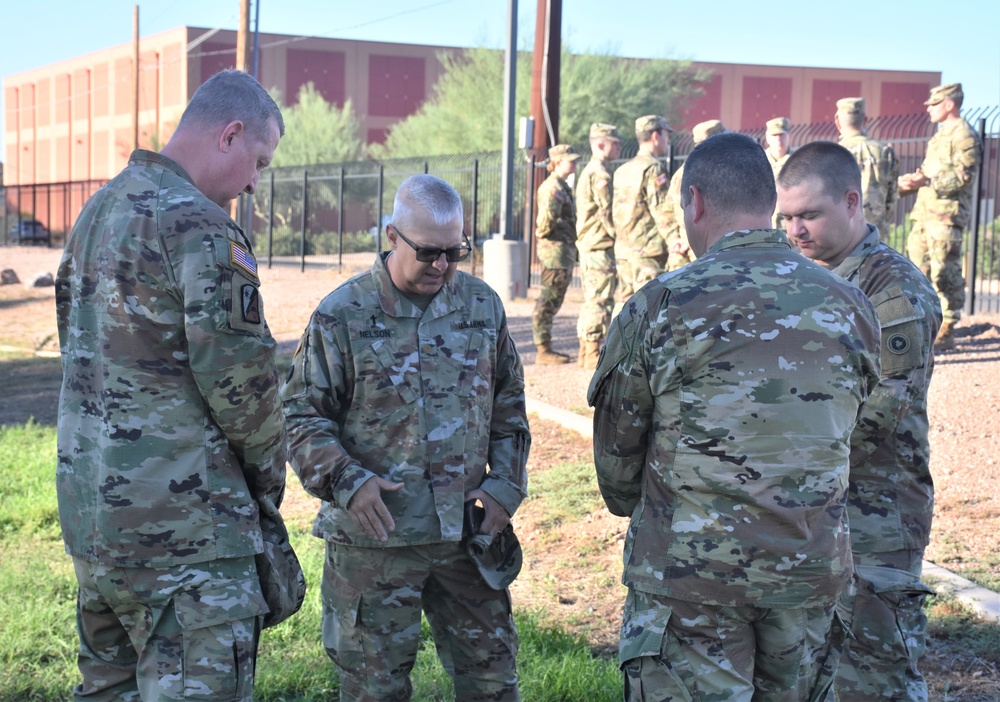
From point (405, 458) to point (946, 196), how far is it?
29.6ft

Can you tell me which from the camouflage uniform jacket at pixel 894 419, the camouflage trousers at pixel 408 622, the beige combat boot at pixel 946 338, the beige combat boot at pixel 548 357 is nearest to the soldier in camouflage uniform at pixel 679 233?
the beige combat boot at pixel 548 357

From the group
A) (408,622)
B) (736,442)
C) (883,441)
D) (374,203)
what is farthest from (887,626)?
(374,203)

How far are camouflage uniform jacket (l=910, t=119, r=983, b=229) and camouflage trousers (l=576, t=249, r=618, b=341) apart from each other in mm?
3254

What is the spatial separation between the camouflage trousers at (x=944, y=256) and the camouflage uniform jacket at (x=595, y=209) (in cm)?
310

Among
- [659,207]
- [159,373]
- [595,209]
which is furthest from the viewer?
[595,209]

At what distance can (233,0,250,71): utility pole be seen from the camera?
21078mm

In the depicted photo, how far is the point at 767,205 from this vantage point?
8.59 feet

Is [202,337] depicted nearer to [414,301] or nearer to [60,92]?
[414,301]

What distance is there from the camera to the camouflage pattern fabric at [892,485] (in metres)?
3.17

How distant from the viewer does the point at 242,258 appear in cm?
261

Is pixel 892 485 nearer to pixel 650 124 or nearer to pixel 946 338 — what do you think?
pixel 650 124

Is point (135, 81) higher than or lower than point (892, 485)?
higher

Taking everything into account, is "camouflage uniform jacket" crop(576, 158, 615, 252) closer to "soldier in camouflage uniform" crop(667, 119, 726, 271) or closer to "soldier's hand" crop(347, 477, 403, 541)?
"soldier in camouflage uniform" crop(667, 119, 726, 271)

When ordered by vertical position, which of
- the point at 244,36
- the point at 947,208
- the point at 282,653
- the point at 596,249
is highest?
the point at 244,36
